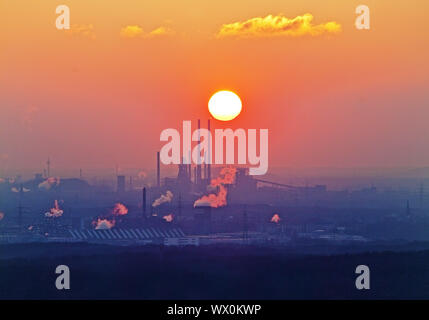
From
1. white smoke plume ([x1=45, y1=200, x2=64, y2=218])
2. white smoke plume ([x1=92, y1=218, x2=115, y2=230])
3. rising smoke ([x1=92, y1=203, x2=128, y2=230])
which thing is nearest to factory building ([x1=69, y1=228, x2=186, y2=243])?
white smoke plume ([x1=92, y1=218, x2=115, y2=230])

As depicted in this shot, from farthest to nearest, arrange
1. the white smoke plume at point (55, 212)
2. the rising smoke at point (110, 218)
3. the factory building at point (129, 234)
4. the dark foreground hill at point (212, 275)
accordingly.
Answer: the white smoke plume at point (55, 212), the rising smoke at point (110, 218), the factory building at point (129, 234), the dark foreground hill at point (212, 275)

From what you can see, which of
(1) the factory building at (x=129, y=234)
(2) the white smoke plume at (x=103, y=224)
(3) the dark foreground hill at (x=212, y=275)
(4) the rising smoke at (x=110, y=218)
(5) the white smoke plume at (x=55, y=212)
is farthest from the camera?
(5) the white smoke plume at (x=55, y=212)

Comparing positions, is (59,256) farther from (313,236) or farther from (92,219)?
(92,219)

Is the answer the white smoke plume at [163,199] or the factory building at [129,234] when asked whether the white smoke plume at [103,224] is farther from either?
the white smoke plume at [163,199]

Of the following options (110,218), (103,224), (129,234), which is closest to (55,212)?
(110,218)

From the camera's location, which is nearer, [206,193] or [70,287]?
[70,287]

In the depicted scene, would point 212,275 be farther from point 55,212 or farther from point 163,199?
point 55,212

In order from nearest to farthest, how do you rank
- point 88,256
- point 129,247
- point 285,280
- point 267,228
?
point 285,280 < point 88,256 < point 129,247 < point 267,228

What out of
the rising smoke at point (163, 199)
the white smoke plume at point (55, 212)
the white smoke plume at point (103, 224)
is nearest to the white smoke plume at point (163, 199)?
the rising smoke at point (163, 199)
